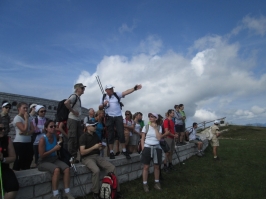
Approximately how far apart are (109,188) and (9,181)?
2121 millimetres

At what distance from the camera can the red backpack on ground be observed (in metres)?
5.32

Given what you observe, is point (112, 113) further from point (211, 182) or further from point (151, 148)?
point (211, 182)

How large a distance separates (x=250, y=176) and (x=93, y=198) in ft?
20.7

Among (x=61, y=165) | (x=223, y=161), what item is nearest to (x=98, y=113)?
(x=61, y=165)

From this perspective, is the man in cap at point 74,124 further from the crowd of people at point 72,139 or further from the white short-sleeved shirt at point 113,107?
the white short-sleeved shirt at point 113,107

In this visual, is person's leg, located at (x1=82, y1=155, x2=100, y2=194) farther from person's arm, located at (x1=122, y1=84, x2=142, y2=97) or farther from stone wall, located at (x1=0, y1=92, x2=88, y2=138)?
stone wall, located at (x1=0, y1=92, x2=88, y2=138)

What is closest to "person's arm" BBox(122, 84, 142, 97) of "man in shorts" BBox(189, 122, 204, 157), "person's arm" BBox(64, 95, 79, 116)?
"person's arm" BBox(64, 95, 79, 116)

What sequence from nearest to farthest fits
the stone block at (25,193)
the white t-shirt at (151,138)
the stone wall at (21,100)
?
the stone block at (25,193) → the white t-shirt at (151,138) → the stone wall at (21,100)

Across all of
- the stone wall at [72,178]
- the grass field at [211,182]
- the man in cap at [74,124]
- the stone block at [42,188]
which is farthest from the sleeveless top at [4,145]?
the grass field at [211,182]

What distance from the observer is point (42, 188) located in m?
4.73

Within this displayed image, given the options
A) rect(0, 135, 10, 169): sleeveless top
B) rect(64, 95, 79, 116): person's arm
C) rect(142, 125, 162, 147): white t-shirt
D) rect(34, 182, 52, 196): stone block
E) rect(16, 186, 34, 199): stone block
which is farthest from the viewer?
rect(142, 125, 162, 147): white t-shirt

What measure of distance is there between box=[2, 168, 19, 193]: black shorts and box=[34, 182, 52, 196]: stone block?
0.62 metres

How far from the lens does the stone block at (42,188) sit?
4.61 meters

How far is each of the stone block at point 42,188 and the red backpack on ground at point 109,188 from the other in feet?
3.72
